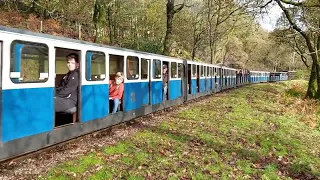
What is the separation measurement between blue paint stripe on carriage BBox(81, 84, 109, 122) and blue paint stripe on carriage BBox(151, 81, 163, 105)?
4.05 m

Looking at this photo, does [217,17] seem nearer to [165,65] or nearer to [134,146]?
[165,65]

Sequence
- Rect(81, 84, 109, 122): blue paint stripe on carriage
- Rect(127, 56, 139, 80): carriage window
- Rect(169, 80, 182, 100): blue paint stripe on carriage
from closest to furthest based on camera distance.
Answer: Rect(81, 84, 109, 122): blue paint stripe on carriage, Rect(127, 56, 139, 80): carriage window, Rect(169, 80, 182, 100): blue paint stripe on carriage

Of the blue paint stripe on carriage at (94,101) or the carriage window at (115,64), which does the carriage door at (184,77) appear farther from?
the blue paint stripe on carriage at (94,101)

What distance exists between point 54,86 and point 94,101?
73.7 inches

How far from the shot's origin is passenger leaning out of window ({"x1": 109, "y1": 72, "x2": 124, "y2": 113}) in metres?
10.4

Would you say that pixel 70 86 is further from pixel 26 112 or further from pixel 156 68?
pixel 156 68

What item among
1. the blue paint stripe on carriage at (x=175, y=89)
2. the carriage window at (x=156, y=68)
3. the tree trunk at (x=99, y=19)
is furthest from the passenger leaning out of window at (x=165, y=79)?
the tree trunk at (x=99, y=19)

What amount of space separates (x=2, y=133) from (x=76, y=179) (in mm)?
1498

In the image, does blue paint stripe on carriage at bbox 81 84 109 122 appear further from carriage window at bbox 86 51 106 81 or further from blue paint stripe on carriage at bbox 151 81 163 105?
blue paint stripe on carriage at bbox 151 81 163 105

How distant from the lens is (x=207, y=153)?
7.82 meters

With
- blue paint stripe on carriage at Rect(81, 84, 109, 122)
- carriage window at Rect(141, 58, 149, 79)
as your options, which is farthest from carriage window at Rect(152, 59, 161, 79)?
blue paint stripe on carriage at Rect(81, 84, 109, 122)

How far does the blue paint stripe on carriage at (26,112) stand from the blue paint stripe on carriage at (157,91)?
680 cm

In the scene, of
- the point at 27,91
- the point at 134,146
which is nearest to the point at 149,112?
the point at 134,146

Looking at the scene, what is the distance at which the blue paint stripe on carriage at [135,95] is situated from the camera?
11109 mm
